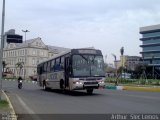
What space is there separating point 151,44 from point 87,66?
127978 mm

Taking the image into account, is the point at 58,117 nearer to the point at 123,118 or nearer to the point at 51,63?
the point at 123,118

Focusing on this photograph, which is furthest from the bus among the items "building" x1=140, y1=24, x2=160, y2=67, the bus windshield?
"building" x1=140, y1=24, x2=160, y2=67

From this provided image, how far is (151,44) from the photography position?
14988cm

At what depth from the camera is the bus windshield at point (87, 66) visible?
2492 cm

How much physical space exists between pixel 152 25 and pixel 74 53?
430 feet

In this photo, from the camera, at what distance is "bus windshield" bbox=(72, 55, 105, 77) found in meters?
24.9

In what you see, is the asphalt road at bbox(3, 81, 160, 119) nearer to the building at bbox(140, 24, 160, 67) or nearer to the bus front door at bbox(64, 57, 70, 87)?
the bus front door at bbox(64, 57, 70, 87)

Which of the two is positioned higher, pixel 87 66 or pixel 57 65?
pixel 57 65

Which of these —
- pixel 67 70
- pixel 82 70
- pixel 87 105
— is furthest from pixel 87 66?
pixel 87 105

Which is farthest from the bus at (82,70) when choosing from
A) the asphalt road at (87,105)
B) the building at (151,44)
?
the building at (151,44)

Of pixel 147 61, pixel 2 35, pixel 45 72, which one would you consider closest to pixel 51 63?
pixel 45 72

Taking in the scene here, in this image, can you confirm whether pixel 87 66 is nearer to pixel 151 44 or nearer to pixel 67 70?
pixel 67 70

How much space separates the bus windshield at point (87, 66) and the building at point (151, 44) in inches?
4590

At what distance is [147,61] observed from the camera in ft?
484
